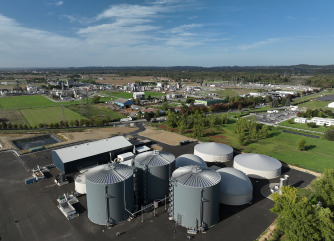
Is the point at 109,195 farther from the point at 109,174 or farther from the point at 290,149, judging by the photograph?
the point at 290,149

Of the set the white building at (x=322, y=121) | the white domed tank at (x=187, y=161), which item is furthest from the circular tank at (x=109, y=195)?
the white building at (x=322, y=121)

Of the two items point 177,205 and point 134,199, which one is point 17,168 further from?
point 177,205

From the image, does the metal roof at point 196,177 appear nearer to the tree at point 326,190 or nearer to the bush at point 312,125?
the tree at point 326,190

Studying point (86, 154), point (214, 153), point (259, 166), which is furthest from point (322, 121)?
point (86, 154)

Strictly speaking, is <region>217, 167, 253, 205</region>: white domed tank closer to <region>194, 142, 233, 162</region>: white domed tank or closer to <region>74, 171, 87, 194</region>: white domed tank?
<region>194, 142, 233, 162</region>: white domed tank

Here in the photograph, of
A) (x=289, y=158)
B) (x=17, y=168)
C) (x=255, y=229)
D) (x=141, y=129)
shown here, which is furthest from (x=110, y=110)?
(x=255, y=229)
